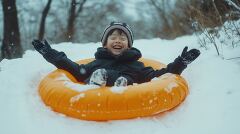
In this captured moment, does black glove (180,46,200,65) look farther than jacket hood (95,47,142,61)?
No

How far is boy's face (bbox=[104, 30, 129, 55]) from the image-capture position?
4.41 metres

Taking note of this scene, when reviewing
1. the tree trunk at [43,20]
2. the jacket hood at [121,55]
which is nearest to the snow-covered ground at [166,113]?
the jacket hood at [121,55]

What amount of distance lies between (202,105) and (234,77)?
1.80 ft

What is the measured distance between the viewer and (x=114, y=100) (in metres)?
3.24

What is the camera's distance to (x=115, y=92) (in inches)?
130

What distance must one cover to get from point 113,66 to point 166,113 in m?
1.09

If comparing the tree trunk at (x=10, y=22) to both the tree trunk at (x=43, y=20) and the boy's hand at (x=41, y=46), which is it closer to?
the tree trunk at (x=43, y=20)

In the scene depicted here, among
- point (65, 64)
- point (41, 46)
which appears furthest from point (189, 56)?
point (41, 46)

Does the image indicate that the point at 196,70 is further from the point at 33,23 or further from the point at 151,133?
the point at 33,23

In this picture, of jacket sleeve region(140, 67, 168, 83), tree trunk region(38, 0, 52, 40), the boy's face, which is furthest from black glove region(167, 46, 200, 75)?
tree trunk region(38, 0, 52, 40)

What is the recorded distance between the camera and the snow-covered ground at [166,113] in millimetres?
3037

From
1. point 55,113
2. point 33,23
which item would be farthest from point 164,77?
point 33,23

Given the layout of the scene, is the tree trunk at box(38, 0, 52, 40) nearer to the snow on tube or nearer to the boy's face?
the boy's face

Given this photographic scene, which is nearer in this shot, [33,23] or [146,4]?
[33,23]
